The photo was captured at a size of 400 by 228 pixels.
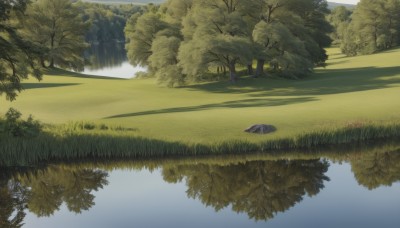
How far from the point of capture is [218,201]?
62.6ft

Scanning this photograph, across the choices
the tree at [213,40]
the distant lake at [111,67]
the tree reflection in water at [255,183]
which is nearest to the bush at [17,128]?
the tree reflection in water at [255,183]

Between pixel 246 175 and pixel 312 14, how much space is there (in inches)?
1962

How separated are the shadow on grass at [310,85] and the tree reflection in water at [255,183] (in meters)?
20.7

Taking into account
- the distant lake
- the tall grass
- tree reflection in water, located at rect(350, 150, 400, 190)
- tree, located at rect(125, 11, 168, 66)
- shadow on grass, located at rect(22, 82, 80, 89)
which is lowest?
tree reflection in water, located at rect(350, 150, 400, 190)

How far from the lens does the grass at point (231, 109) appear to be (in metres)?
25.8

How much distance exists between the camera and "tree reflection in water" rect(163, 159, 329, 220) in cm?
1859

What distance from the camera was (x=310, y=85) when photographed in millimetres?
48719

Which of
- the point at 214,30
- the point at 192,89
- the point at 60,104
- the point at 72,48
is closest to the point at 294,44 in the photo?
the point at 214,30

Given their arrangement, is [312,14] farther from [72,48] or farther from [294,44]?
[72,48]

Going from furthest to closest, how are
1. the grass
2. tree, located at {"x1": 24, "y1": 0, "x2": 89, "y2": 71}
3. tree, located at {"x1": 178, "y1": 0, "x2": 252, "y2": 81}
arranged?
1. tree, located at {"x1": 24, "y1": 0, "x2": 89, "y2": 71}
2. tree, located at {"x1": 178, "y1": 0, "x2": 252, "y2": 81}
3. the grass

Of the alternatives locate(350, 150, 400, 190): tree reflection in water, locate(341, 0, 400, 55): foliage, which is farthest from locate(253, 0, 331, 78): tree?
locate(341, 0, 400, 55): foliage

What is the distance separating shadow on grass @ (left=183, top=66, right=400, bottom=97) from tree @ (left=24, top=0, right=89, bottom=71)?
3408cm

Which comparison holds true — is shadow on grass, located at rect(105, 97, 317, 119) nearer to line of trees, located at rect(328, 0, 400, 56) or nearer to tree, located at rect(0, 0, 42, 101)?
tree, located at rect(0, 0, 42, 101)

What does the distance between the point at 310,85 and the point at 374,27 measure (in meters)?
58.5
